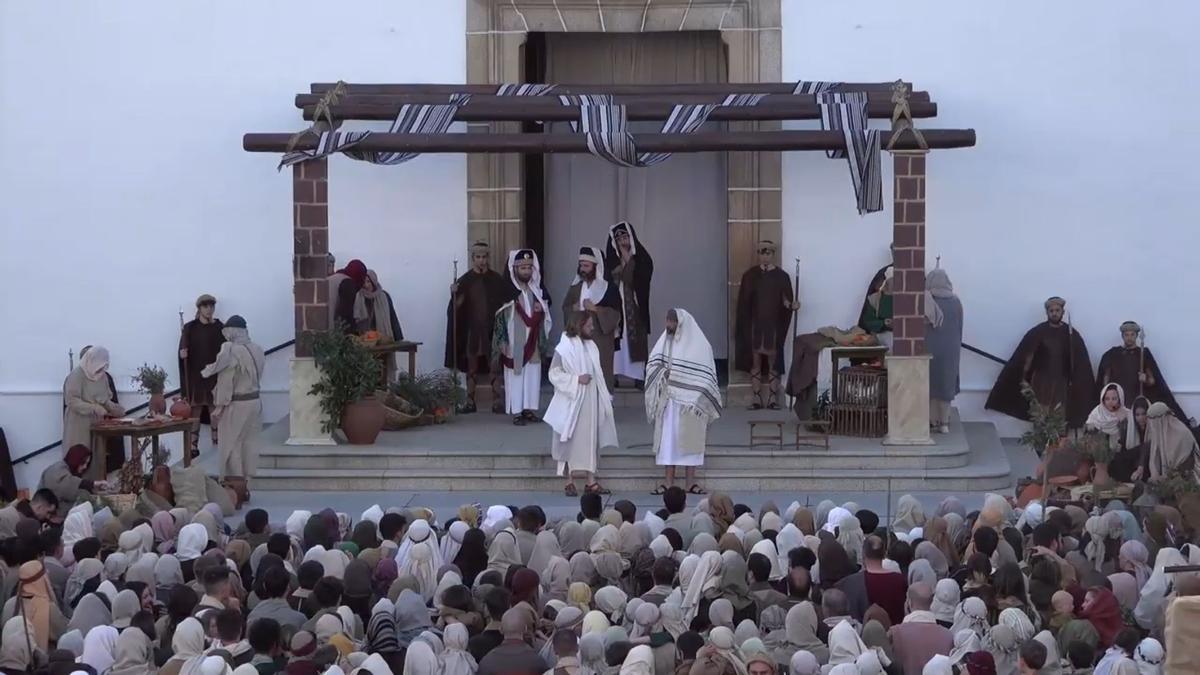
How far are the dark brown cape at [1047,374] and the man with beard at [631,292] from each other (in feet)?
10.3

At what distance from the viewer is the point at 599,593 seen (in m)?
10.2

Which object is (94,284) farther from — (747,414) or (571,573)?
(571,573)

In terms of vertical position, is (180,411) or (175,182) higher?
(175,182)

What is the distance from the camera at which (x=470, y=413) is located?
17.9 m

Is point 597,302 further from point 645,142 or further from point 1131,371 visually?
point 1131,371

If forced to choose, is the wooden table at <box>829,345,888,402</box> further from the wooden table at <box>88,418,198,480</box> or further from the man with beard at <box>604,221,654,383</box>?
the wooden table at <box>88,418,198,480</box>

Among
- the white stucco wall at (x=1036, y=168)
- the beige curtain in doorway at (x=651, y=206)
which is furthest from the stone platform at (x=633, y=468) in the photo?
the beige curtain in doorway at (x=651, y=206)

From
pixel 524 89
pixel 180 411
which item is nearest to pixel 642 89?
pixel 524 89

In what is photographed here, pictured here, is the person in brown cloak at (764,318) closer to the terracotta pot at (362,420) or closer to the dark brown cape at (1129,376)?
the dark brown cape at (1129,376)

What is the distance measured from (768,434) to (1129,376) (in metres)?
3.50

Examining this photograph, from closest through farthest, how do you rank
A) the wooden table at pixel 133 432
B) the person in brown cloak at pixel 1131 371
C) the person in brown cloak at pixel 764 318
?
the wooden table at pixel 133 432 → the person in brown cloak at pixel 1131 371 → the person in brown cloak at pixel 764 318

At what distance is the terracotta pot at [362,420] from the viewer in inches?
632

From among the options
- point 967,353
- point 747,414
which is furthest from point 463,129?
point 967,353

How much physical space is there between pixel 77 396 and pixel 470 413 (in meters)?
3.57
